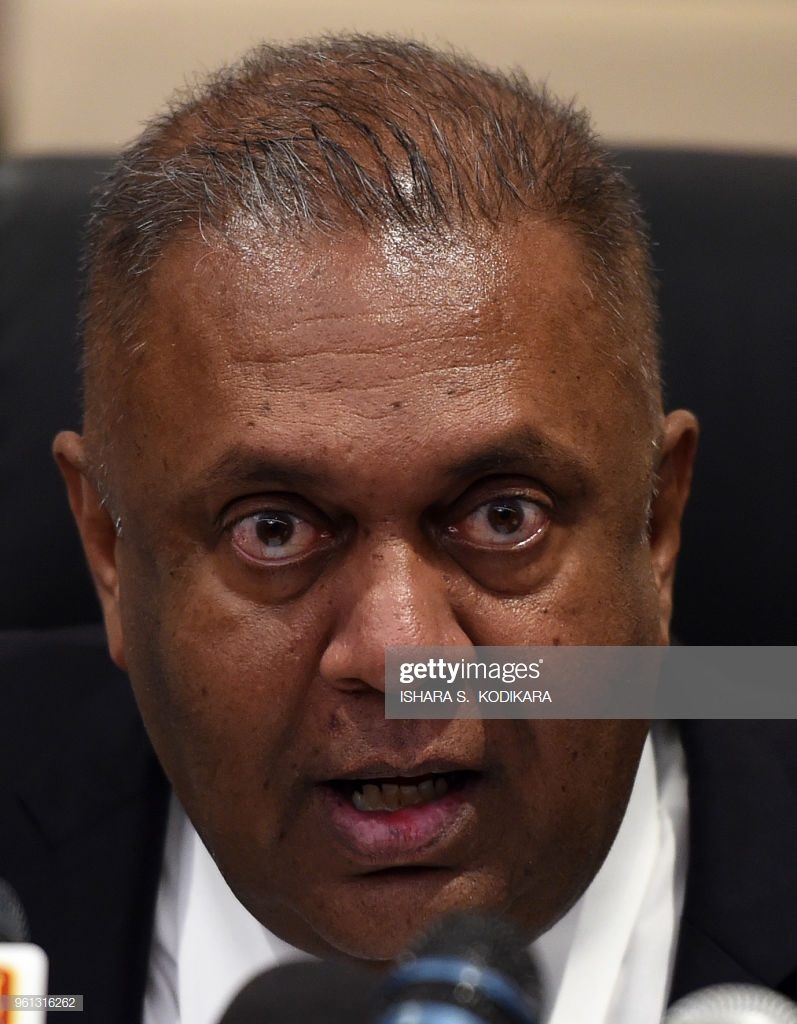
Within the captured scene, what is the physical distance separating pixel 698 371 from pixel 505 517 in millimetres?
626

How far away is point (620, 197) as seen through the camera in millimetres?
1301

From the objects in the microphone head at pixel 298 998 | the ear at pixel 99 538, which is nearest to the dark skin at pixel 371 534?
the ear at pixel 99 538

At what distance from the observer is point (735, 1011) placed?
0.75 m

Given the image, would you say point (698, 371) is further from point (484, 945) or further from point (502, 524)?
point (484, 945)

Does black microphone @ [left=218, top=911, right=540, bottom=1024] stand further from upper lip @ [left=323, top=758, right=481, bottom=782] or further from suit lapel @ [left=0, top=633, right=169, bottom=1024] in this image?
suit lapel @ [left=0, top=633, right=169, bottom=1024]

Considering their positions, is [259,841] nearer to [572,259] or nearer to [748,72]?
[572,259]

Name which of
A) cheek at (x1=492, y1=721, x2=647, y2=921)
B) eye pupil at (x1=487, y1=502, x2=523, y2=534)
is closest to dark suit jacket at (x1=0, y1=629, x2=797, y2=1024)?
cheek at (x1=492, y1=721, x2=647, y2=921)

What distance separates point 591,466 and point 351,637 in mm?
230

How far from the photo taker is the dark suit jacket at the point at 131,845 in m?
1.22

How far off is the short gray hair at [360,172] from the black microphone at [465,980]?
0.55 meters

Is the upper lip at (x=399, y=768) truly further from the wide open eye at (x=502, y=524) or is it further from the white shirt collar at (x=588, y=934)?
the white shirt collar at (x=588, y=934)

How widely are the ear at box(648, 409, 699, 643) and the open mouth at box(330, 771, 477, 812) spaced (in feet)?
Answer: 0.94

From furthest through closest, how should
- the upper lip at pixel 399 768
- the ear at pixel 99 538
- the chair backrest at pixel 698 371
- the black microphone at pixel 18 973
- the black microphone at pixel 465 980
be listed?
the chair backrest at pixel 698 371 < the ear at pixel 99 538 < the upper lip at pixel 399 768 < the black microphone at pixel 18 973 < the black microphone at pixel 465 980

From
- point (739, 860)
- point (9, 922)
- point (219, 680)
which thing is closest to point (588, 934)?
point (739, 860)
